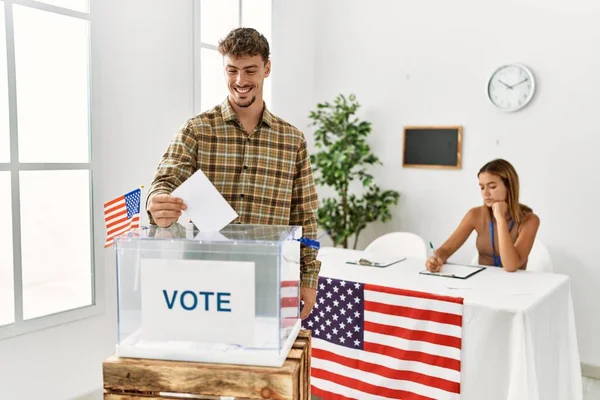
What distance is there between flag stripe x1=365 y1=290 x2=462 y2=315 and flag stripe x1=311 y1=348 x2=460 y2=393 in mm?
281

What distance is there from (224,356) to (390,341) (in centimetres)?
148

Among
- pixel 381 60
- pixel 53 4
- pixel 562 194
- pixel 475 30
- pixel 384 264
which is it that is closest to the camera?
pixel 53 4

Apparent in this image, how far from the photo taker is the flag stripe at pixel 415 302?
225cm

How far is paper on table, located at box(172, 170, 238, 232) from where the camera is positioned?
1146 millimetres

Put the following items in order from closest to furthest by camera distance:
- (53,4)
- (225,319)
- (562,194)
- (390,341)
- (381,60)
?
(225,319) → (390,341) → (53,4) → (562,194) → (381,60)

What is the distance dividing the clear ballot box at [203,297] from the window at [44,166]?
1.77m

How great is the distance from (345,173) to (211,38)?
1.32 metres

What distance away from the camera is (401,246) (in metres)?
3.50

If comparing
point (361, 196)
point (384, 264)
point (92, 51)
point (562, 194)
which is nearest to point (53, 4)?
point (92, 51)

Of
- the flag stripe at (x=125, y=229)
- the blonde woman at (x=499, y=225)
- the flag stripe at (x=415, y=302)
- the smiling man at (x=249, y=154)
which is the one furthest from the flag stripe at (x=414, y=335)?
the flag stripe at (x=125, y=229)

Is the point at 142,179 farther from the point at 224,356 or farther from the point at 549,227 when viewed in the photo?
the point at 549,227

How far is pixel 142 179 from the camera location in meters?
3.21

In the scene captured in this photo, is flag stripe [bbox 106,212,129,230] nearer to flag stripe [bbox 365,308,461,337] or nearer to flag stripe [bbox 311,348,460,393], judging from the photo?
flag stripe [bbox 311,348,460,393]

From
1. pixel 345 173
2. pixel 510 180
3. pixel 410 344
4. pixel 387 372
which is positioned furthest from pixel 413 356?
pixel 345 173
